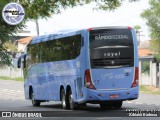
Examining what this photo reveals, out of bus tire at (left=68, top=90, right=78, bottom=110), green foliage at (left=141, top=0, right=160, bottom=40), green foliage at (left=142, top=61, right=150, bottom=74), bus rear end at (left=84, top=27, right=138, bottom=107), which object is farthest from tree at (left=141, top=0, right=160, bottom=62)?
bus rear end at (left=84, top=27, right=138, bottom=107)

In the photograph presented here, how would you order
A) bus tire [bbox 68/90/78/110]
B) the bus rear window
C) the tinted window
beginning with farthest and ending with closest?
bus tire [bbox 68/90/78/110]
the tinted window
the bus rear window

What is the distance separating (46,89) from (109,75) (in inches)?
230

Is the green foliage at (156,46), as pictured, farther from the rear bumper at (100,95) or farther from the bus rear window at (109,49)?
the rear bumper at (100,95)

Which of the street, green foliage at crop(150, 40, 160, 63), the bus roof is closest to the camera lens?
the street

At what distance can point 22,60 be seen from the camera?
3222 cm

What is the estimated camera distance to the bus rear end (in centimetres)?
2391

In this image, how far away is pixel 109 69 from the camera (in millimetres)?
23953

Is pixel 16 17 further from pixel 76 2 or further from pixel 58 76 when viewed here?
pixel 76 2

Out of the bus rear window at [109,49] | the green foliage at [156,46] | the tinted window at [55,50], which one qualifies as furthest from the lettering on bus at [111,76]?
the green foliage at [156,46]

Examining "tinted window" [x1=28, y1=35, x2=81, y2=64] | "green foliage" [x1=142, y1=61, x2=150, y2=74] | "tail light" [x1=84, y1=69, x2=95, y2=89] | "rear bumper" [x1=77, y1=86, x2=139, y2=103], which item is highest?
"tinted window" [x1=28, y1=35, x2=81, y2=64]

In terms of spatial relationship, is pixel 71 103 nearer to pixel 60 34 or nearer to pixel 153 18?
pixel 60 34

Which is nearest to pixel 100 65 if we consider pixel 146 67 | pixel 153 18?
pixel 146 67

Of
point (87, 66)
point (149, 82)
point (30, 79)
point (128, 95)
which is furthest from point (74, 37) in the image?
point (149, 82)

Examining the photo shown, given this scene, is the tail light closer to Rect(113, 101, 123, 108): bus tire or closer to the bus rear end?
the bus rear end
